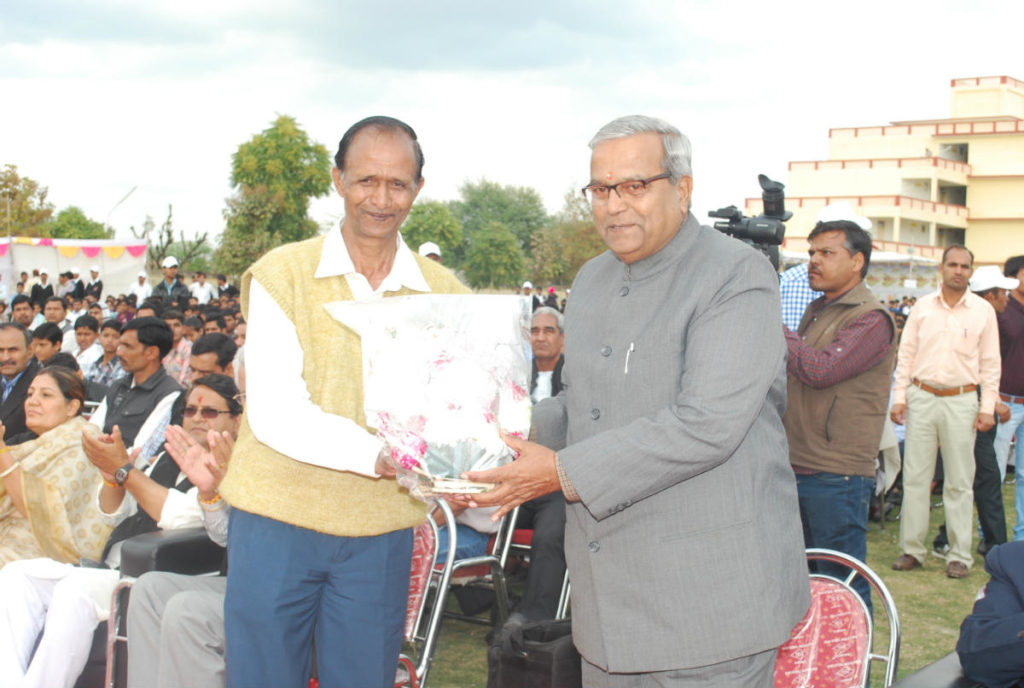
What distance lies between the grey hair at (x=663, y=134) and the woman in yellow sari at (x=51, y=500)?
3.16 meters

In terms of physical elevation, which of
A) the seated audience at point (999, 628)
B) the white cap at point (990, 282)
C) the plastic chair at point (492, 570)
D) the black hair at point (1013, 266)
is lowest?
the plastic chair at point (492, 570)

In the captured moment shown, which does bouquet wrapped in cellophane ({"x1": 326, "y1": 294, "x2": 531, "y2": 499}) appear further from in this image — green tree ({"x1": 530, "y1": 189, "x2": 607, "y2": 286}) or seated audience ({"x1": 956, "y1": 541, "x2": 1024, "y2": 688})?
green tree ({"x1": 530, "y1": 189, "x2": 607, "y2": 286})

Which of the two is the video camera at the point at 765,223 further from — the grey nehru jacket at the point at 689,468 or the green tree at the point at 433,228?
the green tree at the point at 433,228

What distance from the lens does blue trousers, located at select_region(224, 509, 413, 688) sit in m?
2.19

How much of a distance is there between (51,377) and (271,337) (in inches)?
117

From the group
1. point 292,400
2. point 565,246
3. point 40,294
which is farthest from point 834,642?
point 565,246

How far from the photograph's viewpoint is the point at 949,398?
605 centimetres

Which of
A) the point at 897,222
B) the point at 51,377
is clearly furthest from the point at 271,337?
the point at 897,222

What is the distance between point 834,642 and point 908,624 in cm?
280

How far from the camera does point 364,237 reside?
232 centimetres

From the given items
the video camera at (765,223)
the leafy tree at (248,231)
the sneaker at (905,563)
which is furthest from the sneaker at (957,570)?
the leafy tree at (248,231)

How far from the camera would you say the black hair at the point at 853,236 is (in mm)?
4109

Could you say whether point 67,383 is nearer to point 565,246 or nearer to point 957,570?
point 957,570

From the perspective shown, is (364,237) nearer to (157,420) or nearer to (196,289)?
(157,420)
